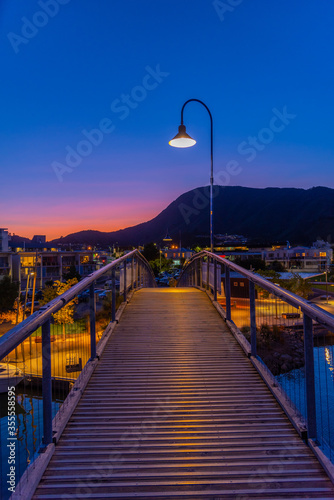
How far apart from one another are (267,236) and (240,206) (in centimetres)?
6455

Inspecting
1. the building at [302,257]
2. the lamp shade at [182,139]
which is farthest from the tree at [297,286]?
the building at [302,257]

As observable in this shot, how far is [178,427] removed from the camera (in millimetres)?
2746

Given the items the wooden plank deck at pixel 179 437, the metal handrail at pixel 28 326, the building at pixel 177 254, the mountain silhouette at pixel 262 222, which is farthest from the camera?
the mountain silhouette at pixel 262 222

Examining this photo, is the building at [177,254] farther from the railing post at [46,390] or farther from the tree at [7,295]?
the railing post at [46,390]

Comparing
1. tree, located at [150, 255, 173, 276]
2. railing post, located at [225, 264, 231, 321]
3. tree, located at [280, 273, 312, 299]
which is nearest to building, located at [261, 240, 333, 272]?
tree, located at [150, 255, 173, 276]

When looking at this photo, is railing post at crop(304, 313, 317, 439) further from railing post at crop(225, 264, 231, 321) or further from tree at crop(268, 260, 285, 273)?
tree at crop(268, 260, 285, 273)

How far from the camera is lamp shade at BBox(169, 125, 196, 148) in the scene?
7007mm

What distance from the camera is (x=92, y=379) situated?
356cm

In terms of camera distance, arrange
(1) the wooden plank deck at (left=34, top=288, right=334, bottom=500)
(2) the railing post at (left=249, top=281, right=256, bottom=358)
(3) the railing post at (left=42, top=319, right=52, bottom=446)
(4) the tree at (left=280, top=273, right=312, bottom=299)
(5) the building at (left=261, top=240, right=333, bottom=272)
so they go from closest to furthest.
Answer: (1) the wooden plank deck at (left=34, top=288, right=334, bottom=500), (3) the railing post at (left=42, top=319, right=52, bottom=446), (2) the railing post at (left=249, top=281, right=256, bottom=358), (4) the tree at (left=280, top=273, right=312, bottom=299), (5) the building at (left=261, top=240, right=333, bottom=272)

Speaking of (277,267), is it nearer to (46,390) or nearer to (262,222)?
(46,390)

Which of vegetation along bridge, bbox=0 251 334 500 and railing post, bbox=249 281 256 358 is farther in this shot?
railing post, bbox=249 281 256 358

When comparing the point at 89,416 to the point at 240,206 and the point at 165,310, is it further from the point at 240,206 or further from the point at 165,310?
the point at 240,206

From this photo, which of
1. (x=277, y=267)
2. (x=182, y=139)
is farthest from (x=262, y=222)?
(x=182, y=139)

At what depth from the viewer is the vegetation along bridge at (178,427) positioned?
2.11 m
